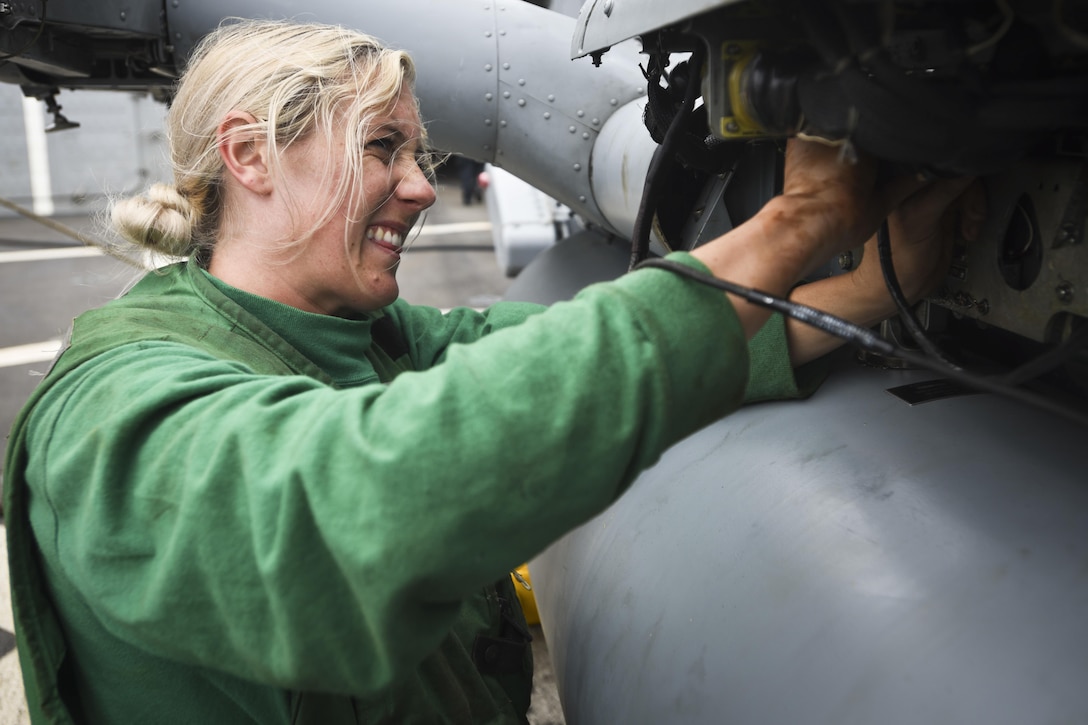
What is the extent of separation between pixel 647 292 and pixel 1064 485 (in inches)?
20.5

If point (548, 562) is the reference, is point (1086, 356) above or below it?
above

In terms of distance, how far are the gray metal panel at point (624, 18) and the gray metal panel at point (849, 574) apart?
534 mm

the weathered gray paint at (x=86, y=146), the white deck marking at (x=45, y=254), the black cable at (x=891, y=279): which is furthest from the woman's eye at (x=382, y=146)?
the weathered gray paint at (x=86, y=146)

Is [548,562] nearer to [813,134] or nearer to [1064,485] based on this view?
[1064,485]

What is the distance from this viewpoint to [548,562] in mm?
1590

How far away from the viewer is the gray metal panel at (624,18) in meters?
0.74

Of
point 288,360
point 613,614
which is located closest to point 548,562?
point 613,614

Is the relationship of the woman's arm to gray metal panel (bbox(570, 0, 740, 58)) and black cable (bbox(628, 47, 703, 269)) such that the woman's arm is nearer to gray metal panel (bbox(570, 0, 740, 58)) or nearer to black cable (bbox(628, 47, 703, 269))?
black cable (bbox(628, 47, 703, 269))

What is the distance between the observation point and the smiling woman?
2.07 ft

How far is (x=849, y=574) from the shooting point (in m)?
0.90

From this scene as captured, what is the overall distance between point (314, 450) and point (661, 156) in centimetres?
60

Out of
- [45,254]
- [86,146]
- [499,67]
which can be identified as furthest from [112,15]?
[86,146]

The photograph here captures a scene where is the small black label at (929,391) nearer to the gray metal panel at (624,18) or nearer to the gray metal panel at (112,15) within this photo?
the gray metal panel at (624,18)

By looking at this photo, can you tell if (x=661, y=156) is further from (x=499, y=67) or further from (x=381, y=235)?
(x=499, y=67)
